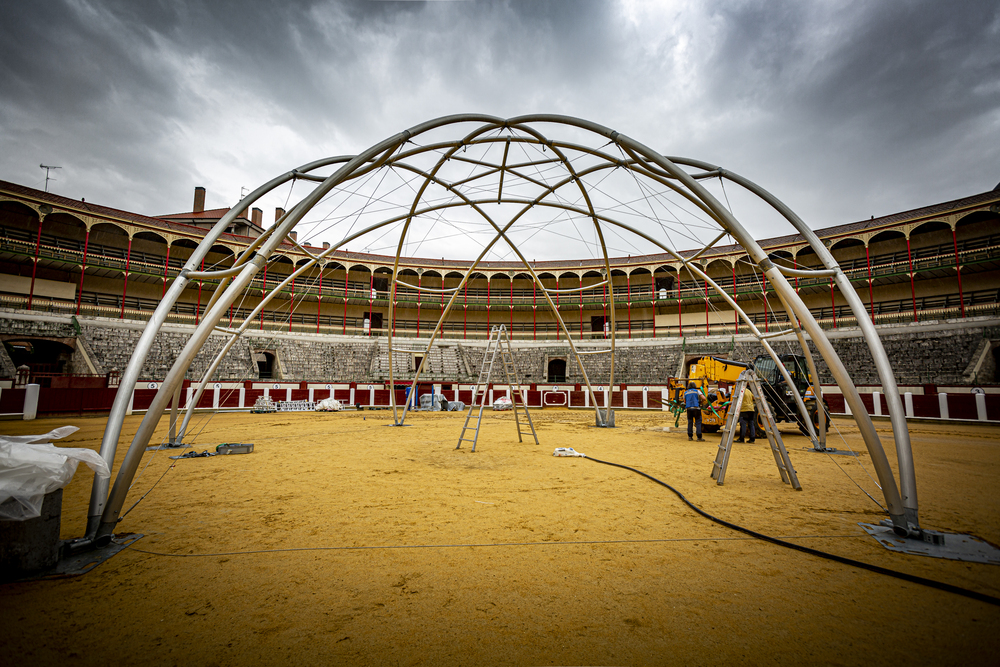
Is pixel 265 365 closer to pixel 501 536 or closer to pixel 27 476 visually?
pixel 27 476

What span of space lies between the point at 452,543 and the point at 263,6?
821cm

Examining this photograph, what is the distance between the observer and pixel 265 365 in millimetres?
35469

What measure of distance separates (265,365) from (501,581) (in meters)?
37.3

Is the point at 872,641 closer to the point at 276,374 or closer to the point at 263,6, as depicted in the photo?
the point at 263,6

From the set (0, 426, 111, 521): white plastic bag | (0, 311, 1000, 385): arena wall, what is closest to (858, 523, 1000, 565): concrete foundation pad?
(0, 426, 111, 521): white plastic bag

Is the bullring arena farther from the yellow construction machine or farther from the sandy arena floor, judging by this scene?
the yellow construction machine

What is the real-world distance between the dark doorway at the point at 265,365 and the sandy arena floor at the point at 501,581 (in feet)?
94.0

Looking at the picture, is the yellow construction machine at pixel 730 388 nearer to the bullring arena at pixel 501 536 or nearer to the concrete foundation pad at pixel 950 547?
the bullring arena at pixel 501 536

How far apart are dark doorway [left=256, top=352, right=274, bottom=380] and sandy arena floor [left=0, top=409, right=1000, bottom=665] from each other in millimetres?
28664

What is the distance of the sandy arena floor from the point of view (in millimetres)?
2713

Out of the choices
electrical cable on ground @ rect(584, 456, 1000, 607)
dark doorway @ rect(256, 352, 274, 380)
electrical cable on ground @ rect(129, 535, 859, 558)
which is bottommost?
electrical cable on ground @ rect(129, 535, 859, 558)

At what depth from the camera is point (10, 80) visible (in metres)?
5.27

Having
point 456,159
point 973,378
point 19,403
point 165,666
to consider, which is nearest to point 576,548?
point 165,666

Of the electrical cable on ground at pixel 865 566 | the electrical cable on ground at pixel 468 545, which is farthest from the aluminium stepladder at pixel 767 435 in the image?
the electrical cable on ground at pixel 468 545
